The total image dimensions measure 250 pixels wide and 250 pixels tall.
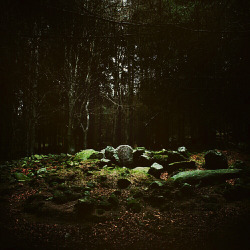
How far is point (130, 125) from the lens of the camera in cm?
1345

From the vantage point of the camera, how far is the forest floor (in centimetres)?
290

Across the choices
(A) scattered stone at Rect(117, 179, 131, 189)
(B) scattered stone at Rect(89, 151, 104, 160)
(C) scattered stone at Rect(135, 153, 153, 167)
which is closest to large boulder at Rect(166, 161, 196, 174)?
(C) scattered stone at Rect(135, 153, 153, 167)

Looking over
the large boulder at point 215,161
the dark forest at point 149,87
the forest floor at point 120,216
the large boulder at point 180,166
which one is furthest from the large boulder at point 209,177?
the dark forest at point 149,87

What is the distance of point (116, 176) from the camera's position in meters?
5.91

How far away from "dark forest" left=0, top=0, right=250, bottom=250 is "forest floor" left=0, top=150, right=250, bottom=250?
0.03 metres

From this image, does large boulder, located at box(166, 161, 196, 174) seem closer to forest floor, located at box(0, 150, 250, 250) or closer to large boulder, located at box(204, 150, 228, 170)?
large boulder, located at box(204, 150, 228, 170)

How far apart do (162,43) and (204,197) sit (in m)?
4.38

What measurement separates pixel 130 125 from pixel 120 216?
10.0 m

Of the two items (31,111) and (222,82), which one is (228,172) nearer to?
(222,82)

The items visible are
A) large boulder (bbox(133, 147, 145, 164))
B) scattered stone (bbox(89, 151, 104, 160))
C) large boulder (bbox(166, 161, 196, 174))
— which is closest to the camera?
large boulder (bbox(166, 161, 196, 174))

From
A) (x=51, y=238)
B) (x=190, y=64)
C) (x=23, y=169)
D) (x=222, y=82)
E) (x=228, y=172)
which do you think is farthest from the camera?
(x=190, y=64)

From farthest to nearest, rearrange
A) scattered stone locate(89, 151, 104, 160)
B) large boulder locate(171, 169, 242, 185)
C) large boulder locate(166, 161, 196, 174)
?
scattered stone locate(89, 151, 104, 160) → large boulder locate(166, 161, 196, 174) → large boulder locate(171, 169, 242, 185)

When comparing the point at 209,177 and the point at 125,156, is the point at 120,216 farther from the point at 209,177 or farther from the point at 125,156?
the point at 125,156

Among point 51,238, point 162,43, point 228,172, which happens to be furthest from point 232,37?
point 51,238
